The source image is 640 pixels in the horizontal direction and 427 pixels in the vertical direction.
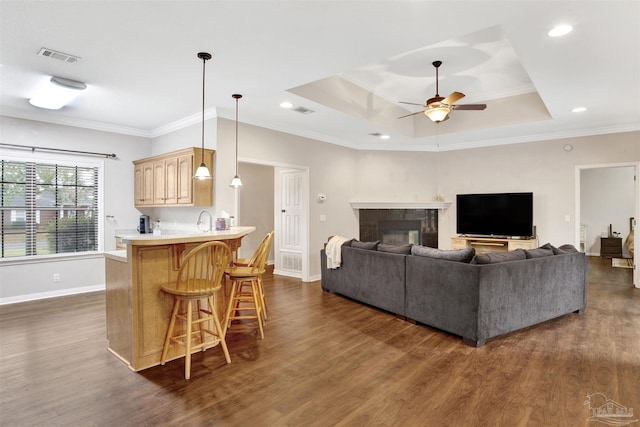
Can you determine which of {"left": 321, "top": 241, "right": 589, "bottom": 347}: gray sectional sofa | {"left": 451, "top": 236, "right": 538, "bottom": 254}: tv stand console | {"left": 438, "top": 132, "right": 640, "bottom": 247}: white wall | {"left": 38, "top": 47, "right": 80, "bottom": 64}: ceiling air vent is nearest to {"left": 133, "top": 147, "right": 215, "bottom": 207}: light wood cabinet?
{"left": 38, "top": 47, "right": 80, "bottom": 64}: ceiling air vent

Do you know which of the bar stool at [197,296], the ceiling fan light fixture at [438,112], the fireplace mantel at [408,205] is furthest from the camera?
the fireplace mantel at [408,205]

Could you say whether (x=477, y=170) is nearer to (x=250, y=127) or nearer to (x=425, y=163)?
(x=425, y=163)

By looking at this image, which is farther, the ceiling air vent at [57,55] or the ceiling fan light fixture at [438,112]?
→ the ceiling fan light fixture at [438,112]

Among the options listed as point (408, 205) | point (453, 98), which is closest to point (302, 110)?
point (453, 98)

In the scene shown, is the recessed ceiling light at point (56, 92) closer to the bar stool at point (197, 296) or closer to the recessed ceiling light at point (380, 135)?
the bar stool at point (197, 296)

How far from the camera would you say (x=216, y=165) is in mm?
4875

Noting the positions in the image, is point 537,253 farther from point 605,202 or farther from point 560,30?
point 605,202

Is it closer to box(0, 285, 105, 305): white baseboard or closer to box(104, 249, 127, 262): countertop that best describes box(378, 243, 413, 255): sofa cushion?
box(104, 249, 127, 262): countertop

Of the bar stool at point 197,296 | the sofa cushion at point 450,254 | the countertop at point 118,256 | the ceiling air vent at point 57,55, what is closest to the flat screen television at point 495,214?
the sofa cushion at point 450,254

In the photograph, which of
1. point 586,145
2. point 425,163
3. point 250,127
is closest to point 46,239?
point 250,127

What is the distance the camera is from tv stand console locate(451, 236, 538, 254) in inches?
246

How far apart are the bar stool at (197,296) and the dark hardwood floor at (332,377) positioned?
6.5 inches

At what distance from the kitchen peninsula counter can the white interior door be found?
3.31 m

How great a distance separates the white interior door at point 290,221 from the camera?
20.6 ft
